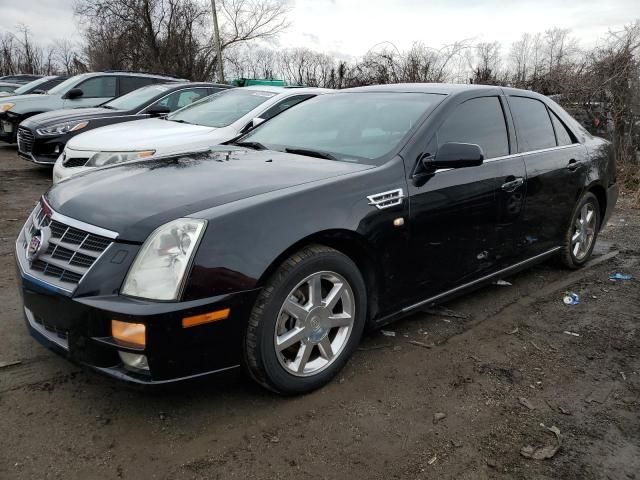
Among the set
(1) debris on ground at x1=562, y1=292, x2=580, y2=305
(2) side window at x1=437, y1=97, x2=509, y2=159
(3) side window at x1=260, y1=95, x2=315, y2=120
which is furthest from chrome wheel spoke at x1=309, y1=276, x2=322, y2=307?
(3) side window at x1=260, y1=95, x2=315, y2=120

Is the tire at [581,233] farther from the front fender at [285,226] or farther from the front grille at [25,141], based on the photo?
the front grille at [25,141]

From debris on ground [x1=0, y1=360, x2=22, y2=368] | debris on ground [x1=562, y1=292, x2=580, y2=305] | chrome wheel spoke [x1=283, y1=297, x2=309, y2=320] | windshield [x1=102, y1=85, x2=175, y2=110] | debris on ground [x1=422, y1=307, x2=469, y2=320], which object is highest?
windshield [x1=102, y1=85, x2=175, y2=110]

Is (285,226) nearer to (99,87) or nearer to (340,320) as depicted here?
(340,320)

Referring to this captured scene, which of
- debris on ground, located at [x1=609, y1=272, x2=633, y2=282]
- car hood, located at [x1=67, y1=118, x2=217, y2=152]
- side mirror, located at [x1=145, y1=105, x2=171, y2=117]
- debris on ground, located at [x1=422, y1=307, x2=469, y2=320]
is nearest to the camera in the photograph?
debris on ground, located at [x1=422, y1=307, x2=469, y2=320]

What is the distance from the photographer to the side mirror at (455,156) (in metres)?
2.99

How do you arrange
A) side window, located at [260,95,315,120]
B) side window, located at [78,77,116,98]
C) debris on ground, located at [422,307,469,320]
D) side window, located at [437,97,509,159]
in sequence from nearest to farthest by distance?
side window, located at [437,97,509,159] < debris on ground, located at [422,307,469,320] < side window, located at [260,95,315,120] < side window, located at [78,77,116,98]

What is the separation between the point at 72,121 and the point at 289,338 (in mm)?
6741

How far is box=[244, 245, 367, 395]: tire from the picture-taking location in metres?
2.40

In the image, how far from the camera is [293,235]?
8.01ft

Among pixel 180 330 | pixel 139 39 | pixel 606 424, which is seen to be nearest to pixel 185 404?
pixel 180 330

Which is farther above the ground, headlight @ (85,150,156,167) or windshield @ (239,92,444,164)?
windshield @ (239,92,444,164)

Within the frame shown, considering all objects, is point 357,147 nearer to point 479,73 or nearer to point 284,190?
point 284,190

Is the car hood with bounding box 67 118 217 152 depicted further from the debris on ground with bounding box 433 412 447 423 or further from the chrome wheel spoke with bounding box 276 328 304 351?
the debris on ground with bounding box 433 412 447 423

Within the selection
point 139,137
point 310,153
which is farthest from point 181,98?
point 310,153
